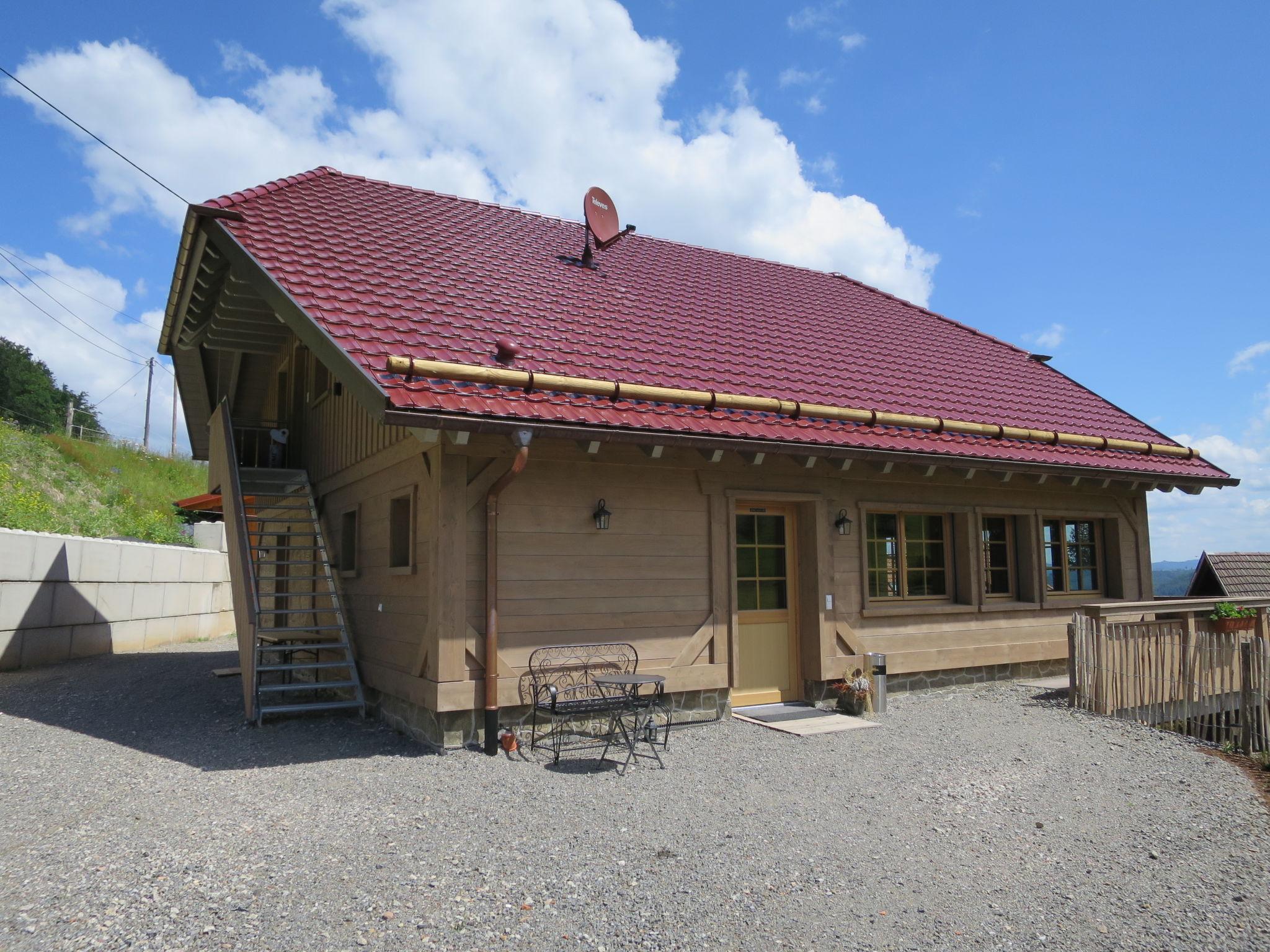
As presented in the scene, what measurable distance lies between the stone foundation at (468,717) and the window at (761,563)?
1.16 meters

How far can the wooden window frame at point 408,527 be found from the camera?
791 cm

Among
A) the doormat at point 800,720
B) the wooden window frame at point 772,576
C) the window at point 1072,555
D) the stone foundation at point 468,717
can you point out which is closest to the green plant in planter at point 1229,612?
the window at point 1072,555

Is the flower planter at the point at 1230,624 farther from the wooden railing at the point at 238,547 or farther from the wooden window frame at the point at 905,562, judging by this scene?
the wooden railing at the point at 238,547

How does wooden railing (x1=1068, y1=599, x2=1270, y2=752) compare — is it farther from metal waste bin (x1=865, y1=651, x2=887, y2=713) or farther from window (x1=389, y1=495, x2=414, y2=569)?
window (x1=389, y1=495, x2=414, y2=569)

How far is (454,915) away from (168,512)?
92.0 ft

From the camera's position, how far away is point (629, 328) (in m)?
9.55

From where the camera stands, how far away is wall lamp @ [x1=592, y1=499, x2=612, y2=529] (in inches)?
311

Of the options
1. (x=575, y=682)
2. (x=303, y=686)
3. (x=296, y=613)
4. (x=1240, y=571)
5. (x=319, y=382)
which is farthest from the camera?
(x=1240, y=571)

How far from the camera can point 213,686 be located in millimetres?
10750

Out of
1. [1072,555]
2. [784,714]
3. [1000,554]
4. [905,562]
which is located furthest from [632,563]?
[1072,555]

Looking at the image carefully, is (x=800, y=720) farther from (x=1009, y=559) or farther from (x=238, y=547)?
(x=238, y=547)

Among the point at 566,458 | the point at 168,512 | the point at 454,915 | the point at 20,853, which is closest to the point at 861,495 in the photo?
the point at 566,458

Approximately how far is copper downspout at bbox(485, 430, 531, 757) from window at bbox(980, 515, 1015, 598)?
6.68 meters

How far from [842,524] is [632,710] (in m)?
3.54
